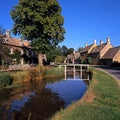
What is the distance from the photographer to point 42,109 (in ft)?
52.6

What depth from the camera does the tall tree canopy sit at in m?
47.6

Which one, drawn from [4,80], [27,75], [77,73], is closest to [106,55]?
[77,73]

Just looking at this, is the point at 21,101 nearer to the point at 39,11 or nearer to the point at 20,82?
the point at 20,82

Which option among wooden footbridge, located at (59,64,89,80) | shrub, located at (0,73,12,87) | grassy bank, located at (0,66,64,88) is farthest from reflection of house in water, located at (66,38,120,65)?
shrub, located at (0,73,12,87)

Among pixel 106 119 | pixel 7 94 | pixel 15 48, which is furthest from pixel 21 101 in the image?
pixel 15 48

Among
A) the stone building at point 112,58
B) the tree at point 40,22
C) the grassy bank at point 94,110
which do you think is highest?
the tree at point 40,22

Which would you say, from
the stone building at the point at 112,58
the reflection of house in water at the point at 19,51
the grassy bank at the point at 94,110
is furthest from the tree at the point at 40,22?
the grassy bank at the point at 94,110

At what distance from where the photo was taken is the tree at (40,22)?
156 feet

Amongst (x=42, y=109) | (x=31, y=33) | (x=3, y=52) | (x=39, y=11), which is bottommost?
(x=42, y=109)

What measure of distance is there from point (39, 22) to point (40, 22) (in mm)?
744

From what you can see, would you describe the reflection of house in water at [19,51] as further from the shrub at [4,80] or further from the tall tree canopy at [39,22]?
the shrub at [4,80]

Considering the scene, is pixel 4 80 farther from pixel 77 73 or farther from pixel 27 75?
pixel 77 73

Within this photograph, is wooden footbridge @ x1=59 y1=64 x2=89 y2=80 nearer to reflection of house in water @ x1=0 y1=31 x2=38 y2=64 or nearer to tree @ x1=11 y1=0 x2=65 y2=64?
tree @ x1=11 y1=0 x2=65 y2=64

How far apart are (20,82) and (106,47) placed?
2550 inches
